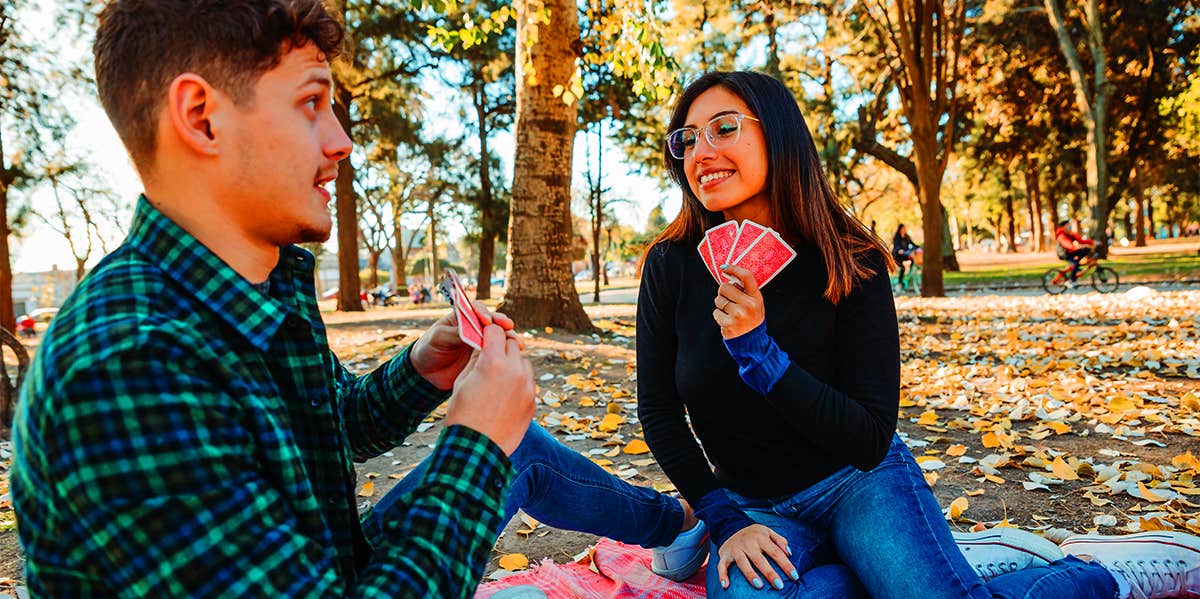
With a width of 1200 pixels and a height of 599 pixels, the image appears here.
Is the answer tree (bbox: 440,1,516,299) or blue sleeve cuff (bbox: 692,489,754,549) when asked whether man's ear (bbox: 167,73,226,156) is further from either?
tree (bbox: 440,1,516,299)

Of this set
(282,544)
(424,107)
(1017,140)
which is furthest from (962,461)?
(1017,140)

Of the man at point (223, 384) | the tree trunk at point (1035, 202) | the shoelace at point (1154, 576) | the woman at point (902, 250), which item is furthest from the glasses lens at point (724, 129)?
the tree trunk at point (1035, 202)

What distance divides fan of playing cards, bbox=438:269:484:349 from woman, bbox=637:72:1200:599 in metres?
0.72

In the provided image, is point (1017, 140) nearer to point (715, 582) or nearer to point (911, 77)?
point (911, 77)

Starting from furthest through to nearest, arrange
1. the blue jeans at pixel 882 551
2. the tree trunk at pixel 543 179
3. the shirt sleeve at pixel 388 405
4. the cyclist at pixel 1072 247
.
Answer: the cyclist at pixel 1072 247 → the tree trunk at pixel 543 179 → the blue jeans at pixel 882 551 → the shirt sleeve at pixel 388 405

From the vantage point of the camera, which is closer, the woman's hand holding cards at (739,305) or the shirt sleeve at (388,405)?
the shirt sleeve at (388,405)

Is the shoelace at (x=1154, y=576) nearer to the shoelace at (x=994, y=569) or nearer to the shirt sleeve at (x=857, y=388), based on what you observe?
the shoelace at (x=994, y=569)

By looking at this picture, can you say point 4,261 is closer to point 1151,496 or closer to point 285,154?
point 285,154

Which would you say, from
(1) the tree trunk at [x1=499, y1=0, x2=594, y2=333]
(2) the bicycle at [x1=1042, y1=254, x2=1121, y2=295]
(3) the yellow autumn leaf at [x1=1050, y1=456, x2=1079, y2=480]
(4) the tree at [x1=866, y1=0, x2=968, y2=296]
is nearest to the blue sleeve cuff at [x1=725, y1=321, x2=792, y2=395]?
(3) the yellow autumn leaf at [x1=1050, y1=456, x2=1079, y2=480]

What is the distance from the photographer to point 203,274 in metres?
1.11

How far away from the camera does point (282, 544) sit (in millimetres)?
945

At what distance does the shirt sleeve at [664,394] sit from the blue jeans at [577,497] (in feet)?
0.48

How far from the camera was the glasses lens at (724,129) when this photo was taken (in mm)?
2312

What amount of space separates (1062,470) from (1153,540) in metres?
1.18
